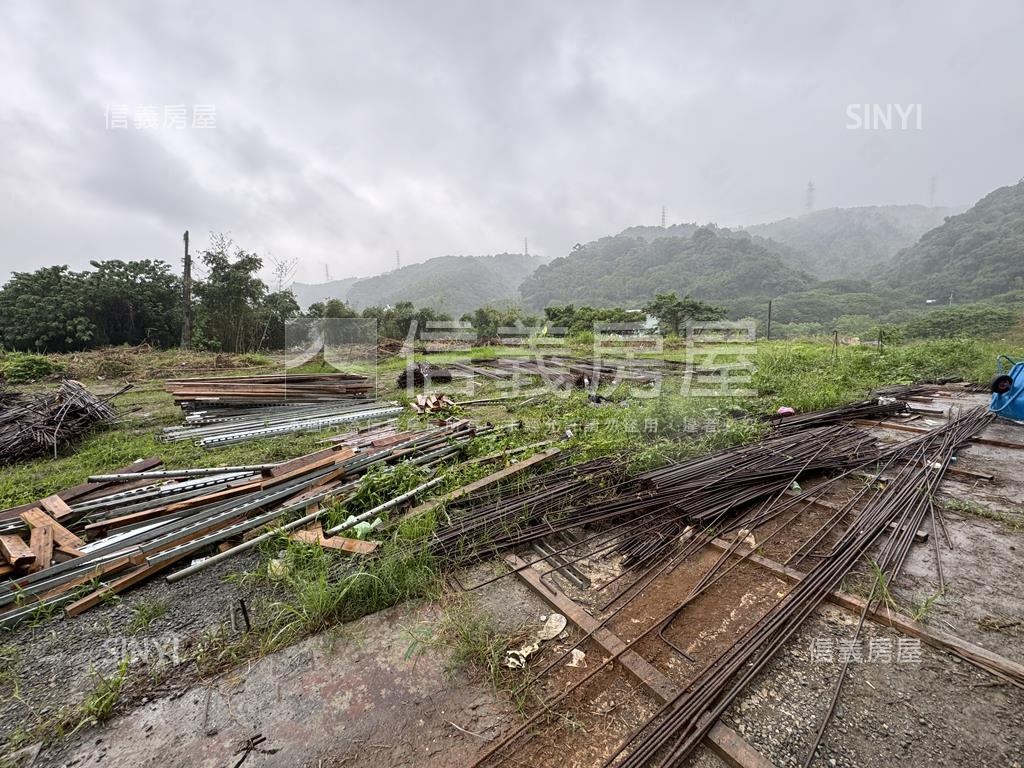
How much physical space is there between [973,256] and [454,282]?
60.8 metres

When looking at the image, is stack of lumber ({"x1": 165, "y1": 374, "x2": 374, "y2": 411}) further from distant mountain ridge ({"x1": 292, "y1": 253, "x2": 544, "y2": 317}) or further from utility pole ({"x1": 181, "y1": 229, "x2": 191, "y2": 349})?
distant mountain ridge ({"x1": 292, "y1": 253, "x2": 544, "y2": 317})

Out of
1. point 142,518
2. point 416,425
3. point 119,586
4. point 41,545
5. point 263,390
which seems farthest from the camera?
point 263,390

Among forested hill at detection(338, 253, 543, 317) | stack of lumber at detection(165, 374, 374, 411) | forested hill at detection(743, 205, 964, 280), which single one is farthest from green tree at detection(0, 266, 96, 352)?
forested hill at detection(743, 205, 964, 280)

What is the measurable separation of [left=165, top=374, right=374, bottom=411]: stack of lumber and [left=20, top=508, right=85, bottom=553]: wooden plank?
3.61 m

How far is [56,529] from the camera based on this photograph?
9.72 ft

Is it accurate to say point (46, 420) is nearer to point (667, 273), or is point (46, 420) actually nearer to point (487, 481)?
point (487, 481)

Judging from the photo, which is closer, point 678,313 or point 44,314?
point 44,314

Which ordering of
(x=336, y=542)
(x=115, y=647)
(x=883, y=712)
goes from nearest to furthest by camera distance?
(x=883, y=712), (x=115, y=647), (x=336, y=542)

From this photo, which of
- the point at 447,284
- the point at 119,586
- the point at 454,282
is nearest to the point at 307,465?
the point at 119,586

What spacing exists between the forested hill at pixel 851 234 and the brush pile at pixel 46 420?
69151 mm

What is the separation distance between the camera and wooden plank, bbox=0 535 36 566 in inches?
102

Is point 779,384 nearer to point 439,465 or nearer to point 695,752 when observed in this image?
point 439,465

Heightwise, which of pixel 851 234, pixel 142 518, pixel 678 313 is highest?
pixel 851 234

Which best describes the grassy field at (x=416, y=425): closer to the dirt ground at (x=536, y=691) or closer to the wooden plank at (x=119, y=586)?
the dirt ground at (x=536, y=691)
